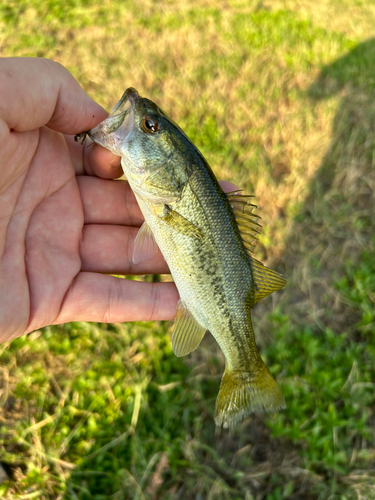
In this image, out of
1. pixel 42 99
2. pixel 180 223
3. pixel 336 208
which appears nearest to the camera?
pixel 42 99

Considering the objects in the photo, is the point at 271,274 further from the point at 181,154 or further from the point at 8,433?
the point at 8,433

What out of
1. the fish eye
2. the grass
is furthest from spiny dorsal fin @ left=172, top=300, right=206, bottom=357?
the fish eye

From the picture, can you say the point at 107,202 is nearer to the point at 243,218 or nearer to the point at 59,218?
A: the point at 59,218

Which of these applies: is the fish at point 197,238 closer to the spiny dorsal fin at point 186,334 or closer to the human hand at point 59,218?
the spiny dorsal fin at point 186,334

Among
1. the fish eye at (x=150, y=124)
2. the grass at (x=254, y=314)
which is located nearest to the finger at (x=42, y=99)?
the fish eye at (x=150, y=124)

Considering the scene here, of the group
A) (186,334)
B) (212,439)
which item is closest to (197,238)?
(186,334)

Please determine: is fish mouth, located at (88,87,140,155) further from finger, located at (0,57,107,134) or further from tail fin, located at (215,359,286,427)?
tail fin, located at (215,359,286,427)

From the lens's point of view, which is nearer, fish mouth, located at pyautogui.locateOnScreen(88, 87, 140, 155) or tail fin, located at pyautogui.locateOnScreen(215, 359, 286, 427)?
fish mouth, located at pyautogui.locateOnScreen(88, 87, 140, 155)
